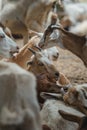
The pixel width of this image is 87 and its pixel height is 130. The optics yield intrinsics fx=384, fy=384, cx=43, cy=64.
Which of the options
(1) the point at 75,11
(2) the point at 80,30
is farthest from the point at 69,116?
(1) the point at 75,11

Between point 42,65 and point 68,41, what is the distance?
543 mm

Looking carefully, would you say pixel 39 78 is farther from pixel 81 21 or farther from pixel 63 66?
pixel 81 21

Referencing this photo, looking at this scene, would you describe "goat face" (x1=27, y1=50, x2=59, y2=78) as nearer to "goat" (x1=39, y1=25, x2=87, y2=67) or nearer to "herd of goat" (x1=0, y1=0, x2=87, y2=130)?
"herd of goat" (x1=0, y1=0, x2=87, y2=130)

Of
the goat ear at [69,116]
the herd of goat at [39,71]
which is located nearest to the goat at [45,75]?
the herd of goat at [39,71]

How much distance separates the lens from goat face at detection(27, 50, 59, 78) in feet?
7.92

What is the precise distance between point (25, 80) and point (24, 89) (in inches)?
0.9

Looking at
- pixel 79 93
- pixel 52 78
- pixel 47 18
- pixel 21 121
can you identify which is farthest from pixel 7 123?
pixel 47 18

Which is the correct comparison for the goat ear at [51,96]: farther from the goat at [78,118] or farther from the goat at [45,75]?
the goat at [78,118]

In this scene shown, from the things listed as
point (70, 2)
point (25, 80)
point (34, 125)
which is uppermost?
point (70, 2)

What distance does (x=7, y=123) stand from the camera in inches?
36.5

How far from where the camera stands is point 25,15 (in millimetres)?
4160

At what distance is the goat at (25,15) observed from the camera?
411 centimetres

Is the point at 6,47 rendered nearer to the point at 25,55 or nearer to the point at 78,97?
the point at 25,55

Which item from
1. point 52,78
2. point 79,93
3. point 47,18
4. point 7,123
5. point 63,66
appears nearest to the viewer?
point 7,123
